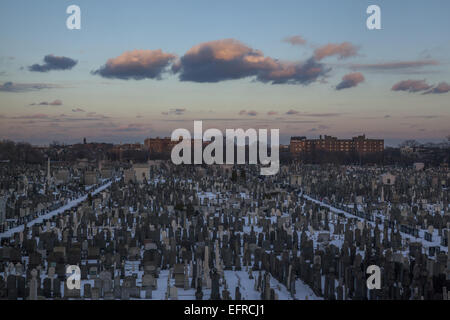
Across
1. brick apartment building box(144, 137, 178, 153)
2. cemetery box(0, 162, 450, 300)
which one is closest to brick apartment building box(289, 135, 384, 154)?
brick apartment building box(144, 137, 178, 153)

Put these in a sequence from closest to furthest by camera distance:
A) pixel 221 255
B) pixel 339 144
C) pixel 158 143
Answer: pixel 221 255 → pixel 339 144 → pixel 158 143

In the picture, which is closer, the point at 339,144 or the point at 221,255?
the point at 221,255

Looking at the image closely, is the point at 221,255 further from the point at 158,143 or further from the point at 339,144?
the point at 158,143

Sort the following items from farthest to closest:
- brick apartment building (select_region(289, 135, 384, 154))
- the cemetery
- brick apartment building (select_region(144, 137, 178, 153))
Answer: brick apartment building (select_region(144, 137, 178, 153)), brick apartment building (select_region(289, 135, 384, 154)), the cemetery

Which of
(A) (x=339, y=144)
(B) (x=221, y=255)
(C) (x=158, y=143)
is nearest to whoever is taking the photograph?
(B) (x=221, y=255)

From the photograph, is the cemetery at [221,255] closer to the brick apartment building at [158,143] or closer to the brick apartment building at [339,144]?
the brick apartment building at [339,144]

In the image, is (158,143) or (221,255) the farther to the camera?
(158,143)

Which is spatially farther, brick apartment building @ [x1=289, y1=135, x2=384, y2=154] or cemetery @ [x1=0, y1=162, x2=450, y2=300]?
brick apartment building @ [x1=289, y1=135, x2=384, y2=154]

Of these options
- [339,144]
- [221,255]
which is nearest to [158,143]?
[339,144]

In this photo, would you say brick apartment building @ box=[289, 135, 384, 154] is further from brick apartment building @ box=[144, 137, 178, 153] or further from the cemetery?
the cemetery

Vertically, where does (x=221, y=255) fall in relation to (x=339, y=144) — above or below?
below

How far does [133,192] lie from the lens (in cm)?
3164
